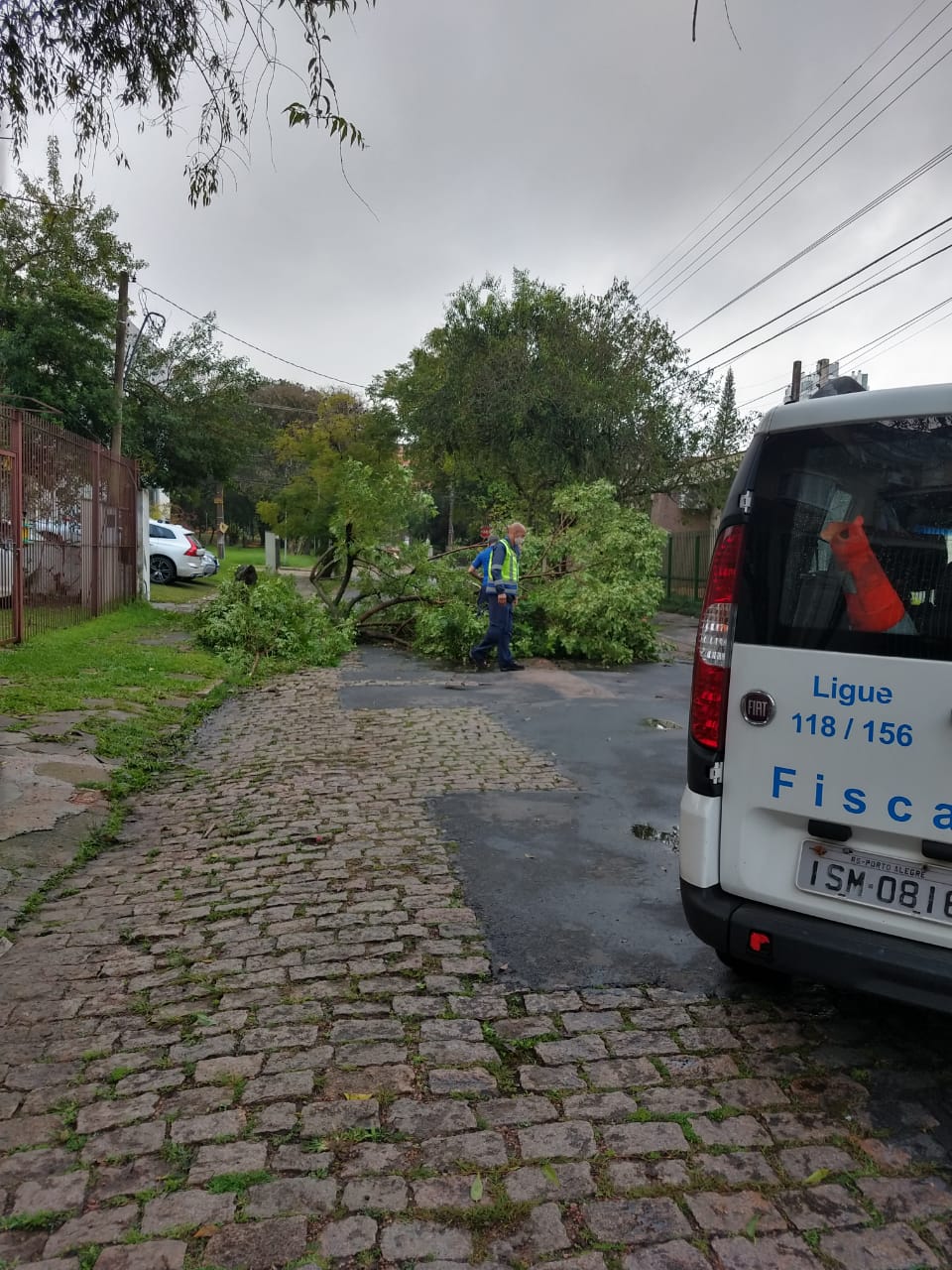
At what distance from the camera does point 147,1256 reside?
83.4 inches

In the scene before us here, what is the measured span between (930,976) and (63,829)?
14.4 ft

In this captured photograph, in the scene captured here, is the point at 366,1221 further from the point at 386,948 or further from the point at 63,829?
the point at 63,829

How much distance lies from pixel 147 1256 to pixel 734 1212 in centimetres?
140

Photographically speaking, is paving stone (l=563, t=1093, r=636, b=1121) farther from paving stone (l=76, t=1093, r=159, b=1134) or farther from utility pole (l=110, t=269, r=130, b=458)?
utility pole (l=110, t=269, r=130, b=458)

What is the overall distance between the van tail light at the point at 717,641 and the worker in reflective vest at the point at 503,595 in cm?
857

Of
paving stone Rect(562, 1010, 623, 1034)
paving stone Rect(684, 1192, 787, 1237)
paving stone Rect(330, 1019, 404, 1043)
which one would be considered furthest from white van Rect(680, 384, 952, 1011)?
paving stone Rect(330, 1019, 404, 1043)

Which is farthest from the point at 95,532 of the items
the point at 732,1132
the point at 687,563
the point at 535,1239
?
the point at 687,563

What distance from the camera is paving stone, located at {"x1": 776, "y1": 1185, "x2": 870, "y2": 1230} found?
2256 mm

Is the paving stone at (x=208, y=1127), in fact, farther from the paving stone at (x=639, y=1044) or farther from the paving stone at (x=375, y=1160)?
the paving stone at (x=639, y=1044)

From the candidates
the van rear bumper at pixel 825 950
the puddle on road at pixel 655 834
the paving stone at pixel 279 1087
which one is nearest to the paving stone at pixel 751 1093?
the van rear bumper at pixel 825 950

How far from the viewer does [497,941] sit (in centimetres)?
385

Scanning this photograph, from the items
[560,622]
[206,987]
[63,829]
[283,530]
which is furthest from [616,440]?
[283,530]

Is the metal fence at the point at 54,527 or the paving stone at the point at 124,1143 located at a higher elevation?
the metal fence at the point at 54,527

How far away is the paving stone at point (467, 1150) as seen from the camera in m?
2.46
